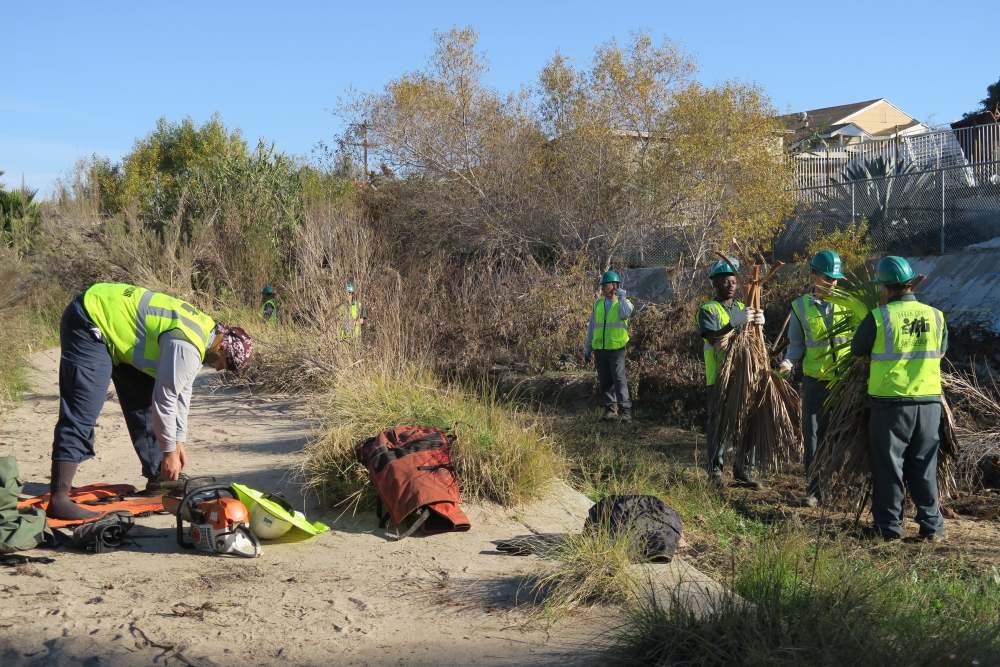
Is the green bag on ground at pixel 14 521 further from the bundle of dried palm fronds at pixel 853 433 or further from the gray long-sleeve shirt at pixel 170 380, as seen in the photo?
the bundle of dried palm fronds at pixel 853 433

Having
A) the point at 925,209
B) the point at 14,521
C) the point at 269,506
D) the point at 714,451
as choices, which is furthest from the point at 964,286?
the point at 14,521

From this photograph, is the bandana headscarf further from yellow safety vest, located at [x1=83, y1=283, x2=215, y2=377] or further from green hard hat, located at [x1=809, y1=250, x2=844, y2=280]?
green hard hat, located at [x1=809, y1=250, x2=844, y2=280]

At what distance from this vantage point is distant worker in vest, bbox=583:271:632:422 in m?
10.1

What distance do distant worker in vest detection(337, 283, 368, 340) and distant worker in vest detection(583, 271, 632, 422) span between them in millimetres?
2663

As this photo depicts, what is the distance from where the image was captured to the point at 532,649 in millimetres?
3551

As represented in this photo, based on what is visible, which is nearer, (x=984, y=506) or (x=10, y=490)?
(x=10, y=490)

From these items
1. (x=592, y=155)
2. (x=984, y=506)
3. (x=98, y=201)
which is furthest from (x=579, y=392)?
(x=98, y=201)

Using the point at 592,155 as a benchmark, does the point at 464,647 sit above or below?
below

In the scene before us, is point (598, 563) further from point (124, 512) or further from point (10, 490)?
point (10, 490)

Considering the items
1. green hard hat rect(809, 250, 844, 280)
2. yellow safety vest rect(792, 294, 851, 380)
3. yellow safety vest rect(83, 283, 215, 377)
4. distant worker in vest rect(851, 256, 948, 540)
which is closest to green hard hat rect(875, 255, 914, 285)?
distant worker in vest rect(851, 256, 948, 540)

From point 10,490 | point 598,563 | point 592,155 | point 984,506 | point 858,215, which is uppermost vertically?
point 592,155

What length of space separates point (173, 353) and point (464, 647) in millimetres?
2486

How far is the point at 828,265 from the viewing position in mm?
6734

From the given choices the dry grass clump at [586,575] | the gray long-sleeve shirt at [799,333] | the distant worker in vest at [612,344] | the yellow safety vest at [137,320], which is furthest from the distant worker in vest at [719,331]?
the yellow safety vest at [137,320]
